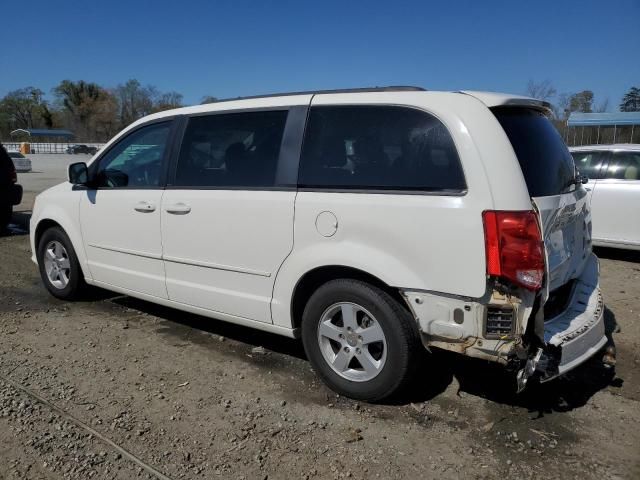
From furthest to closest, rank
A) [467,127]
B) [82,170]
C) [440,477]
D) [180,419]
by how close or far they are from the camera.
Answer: [82,170], [180,419], [467,127], [440,477]

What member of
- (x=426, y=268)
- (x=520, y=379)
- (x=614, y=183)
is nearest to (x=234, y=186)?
(x=426, y=268)

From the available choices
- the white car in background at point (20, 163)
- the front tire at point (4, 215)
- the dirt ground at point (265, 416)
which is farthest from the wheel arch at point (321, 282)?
the white car in background at point (20, 163)

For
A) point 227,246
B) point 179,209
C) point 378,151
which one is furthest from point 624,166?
point 179,209

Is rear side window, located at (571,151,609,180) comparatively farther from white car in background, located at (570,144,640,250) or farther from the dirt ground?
the dirt ground

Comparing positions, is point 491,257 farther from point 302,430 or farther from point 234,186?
point 234,186

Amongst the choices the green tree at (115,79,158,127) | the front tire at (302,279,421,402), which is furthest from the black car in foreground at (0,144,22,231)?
the green tree at (115,79,158,127)

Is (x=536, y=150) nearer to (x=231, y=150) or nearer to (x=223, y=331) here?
(x=231, y=150)

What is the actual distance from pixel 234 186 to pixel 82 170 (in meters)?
1.85

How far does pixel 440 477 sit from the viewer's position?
2.68 meters

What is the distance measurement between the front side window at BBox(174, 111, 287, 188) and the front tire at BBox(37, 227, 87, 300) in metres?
1.77

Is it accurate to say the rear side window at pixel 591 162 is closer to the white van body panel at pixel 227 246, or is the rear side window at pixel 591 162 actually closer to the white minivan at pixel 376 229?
the white minivan at pixel 376 229

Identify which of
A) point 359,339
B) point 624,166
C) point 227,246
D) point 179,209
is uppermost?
point 179,209

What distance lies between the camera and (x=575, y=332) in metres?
3.06

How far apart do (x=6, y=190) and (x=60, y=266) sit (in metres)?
5.16
